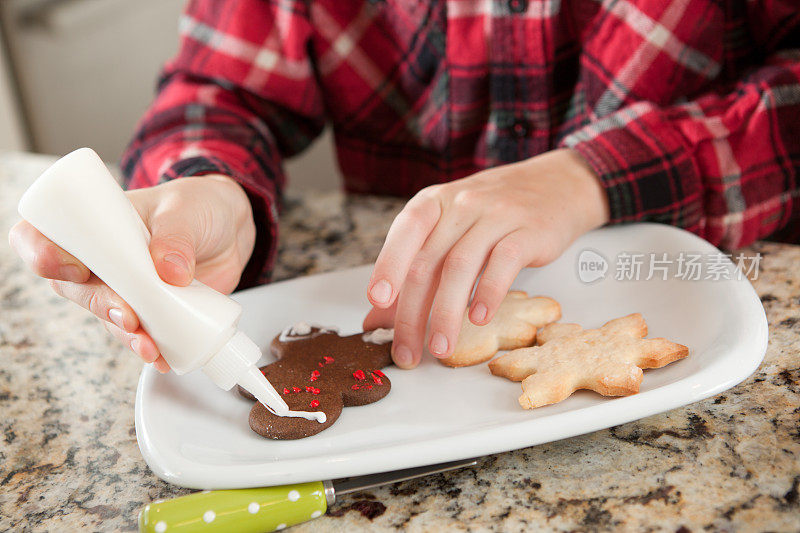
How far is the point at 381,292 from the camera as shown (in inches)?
22.2

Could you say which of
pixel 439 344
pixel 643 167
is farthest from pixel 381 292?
pixel 643 167

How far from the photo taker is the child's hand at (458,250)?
1.89 ft

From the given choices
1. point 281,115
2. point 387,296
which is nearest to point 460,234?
point 387,296

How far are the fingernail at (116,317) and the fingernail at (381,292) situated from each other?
191 mm

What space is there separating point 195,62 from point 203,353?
0.61 metres

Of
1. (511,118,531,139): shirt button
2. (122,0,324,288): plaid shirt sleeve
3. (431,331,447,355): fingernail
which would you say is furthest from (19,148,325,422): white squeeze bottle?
(511,118,531,139): shirt button

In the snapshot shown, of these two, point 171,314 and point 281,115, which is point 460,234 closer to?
point 171,314

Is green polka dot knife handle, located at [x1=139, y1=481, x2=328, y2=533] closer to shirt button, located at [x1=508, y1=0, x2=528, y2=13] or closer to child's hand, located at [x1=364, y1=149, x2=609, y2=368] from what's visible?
child's hand, located at [x1=364, y1=149, x2=609, y2=368]

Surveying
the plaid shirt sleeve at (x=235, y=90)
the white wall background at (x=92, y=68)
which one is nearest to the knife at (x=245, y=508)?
the plaid shirt sleeve at (x=235, y=90)

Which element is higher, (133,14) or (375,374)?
(375,374)

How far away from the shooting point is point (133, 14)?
1.92 meters

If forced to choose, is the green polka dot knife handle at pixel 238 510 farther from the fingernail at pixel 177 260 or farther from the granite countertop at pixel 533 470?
the fingernail at pixel 177 260

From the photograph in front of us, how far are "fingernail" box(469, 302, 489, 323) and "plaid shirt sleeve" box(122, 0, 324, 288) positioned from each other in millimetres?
410

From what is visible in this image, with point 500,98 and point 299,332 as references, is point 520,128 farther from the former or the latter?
point 299,332
